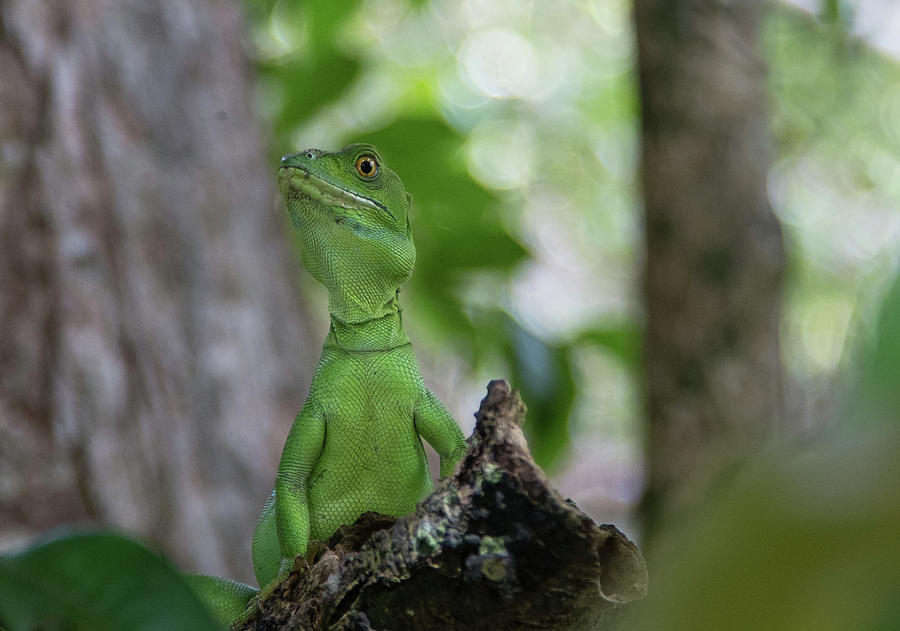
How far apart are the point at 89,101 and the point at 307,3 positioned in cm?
148

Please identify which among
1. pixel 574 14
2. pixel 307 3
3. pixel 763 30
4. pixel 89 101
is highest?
pixel 574 14

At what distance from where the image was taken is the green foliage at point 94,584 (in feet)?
3.97

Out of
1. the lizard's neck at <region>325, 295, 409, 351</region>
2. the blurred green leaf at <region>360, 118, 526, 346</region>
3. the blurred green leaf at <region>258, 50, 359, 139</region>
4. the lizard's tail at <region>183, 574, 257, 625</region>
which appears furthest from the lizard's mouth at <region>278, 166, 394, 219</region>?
the blurred green leaf at <region>258, 50, 359, 139</region>

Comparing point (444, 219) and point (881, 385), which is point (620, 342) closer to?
point (444, 219)

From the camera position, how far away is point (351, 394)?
5.69ft

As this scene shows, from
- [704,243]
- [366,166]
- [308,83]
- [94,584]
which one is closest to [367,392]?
[366,166]

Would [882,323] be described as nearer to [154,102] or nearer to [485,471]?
[485,471]

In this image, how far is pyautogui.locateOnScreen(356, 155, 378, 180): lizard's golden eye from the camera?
6.27ft

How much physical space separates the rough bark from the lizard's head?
581 millimetres

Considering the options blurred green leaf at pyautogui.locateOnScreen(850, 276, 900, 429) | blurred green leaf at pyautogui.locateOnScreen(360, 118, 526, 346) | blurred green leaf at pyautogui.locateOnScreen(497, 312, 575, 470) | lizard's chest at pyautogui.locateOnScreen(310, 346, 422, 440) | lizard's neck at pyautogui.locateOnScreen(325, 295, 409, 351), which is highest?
blurred green leaf at pyautogui.locateOnScreen(360, 118, 526, 346)

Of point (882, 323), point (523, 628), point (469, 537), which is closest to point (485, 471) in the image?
point (469, 537)

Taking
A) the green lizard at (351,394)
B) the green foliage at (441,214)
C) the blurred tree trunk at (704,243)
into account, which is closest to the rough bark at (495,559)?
the green lizard at (351,394)

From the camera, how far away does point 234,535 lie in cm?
407

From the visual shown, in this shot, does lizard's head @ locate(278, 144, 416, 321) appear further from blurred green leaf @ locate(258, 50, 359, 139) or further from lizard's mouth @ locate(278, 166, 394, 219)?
blurred green leaf @ locate(258, 50, 359, 139)
